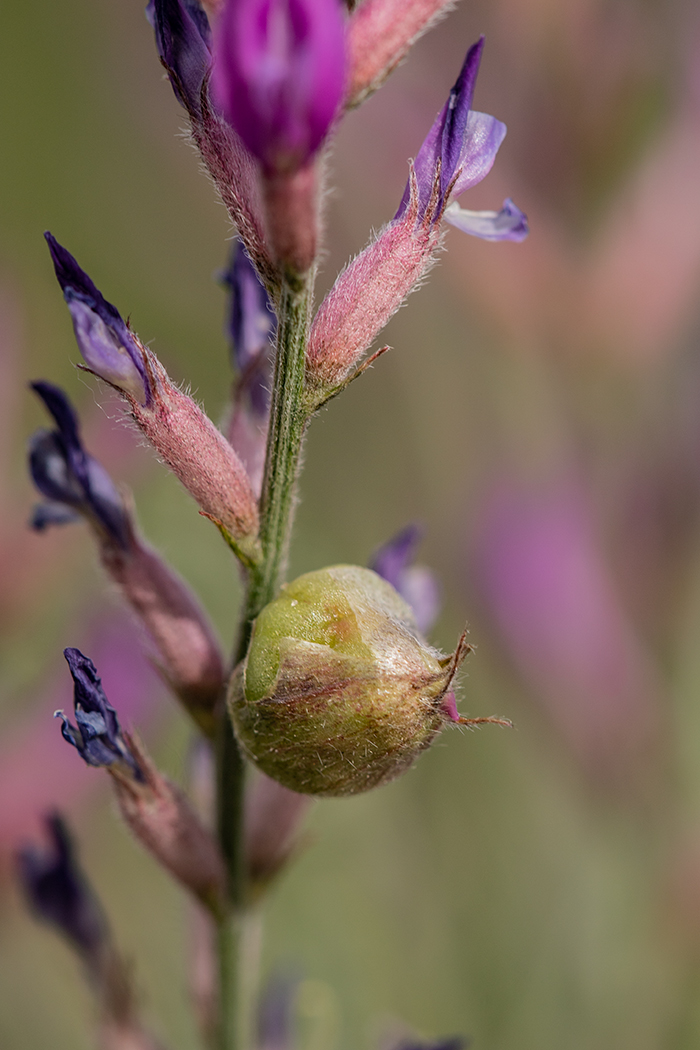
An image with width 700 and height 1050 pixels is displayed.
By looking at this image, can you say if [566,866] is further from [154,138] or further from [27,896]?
[154,138]

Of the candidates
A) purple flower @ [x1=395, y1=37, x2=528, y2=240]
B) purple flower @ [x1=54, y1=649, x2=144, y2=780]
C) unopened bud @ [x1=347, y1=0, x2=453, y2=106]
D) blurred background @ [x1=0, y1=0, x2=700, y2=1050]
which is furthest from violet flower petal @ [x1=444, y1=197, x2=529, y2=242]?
blurred background @ [x1=0, y1=0, x2=700, y2=1050]

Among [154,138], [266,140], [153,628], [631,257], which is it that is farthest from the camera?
[154,138]

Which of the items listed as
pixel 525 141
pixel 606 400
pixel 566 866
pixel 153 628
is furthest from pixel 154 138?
pixel 153 628

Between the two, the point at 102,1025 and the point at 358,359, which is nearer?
the point at 358,359

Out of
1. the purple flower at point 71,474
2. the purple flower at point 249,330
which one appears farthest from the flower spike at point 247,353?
the purple flower at point 71,474

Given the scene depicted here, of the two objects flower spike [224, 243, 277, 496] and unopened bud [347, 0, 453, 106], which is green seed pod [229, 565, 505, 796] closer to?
flower spike [224, 243, 277, 496]

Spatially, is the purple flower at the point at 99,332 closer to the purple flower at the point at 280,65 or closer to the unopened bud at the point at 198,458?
the unopened bud at the point at 198,458
